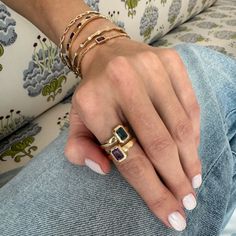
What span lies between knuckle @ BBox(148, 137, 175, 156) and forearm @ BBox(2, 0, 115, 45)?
0.54 feet

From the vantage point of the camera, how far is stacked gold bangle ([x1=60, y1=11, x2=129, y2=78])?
0.41 meters

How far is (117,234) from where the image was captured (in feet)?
1.19

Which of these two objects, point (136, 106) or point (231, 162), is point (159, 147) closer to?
point (136, 106)

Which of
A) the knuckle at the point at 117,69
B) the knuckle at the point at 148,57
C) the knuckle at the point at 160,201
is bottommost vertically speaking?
the knuckle at the point at 160,201

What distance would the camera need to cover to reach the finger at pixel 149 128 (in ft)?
1.09

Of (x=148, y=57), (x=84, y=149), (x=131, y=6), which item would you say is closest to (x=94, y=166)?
(x=84, y=149)

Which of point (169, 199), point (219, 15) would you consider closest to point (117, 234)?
point (169, 199)

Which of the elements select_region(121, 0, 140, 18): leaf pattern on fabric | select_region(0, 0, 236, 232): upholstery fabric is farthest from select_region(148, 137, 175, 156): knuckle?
select_region(121, 0, 140, 18): leaf pattern on fabric

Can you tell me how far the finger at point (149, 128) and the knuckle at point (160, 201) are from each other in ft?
0.06

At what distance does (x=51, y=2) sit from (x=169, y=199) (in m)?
0.30

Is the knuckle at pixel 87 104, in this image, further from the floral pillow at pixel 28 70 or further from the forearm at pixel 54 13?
the floral pillow at pixel 28 70

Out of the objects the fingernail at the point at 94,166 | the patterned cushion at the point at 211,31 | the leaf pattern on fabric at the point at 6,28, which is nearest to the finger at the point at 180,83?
the fingernail at the point at 94,166

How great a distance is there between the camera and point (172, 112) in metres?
0.35

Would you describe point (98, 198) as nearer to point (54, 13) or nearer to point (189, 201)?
point (189, 201)
